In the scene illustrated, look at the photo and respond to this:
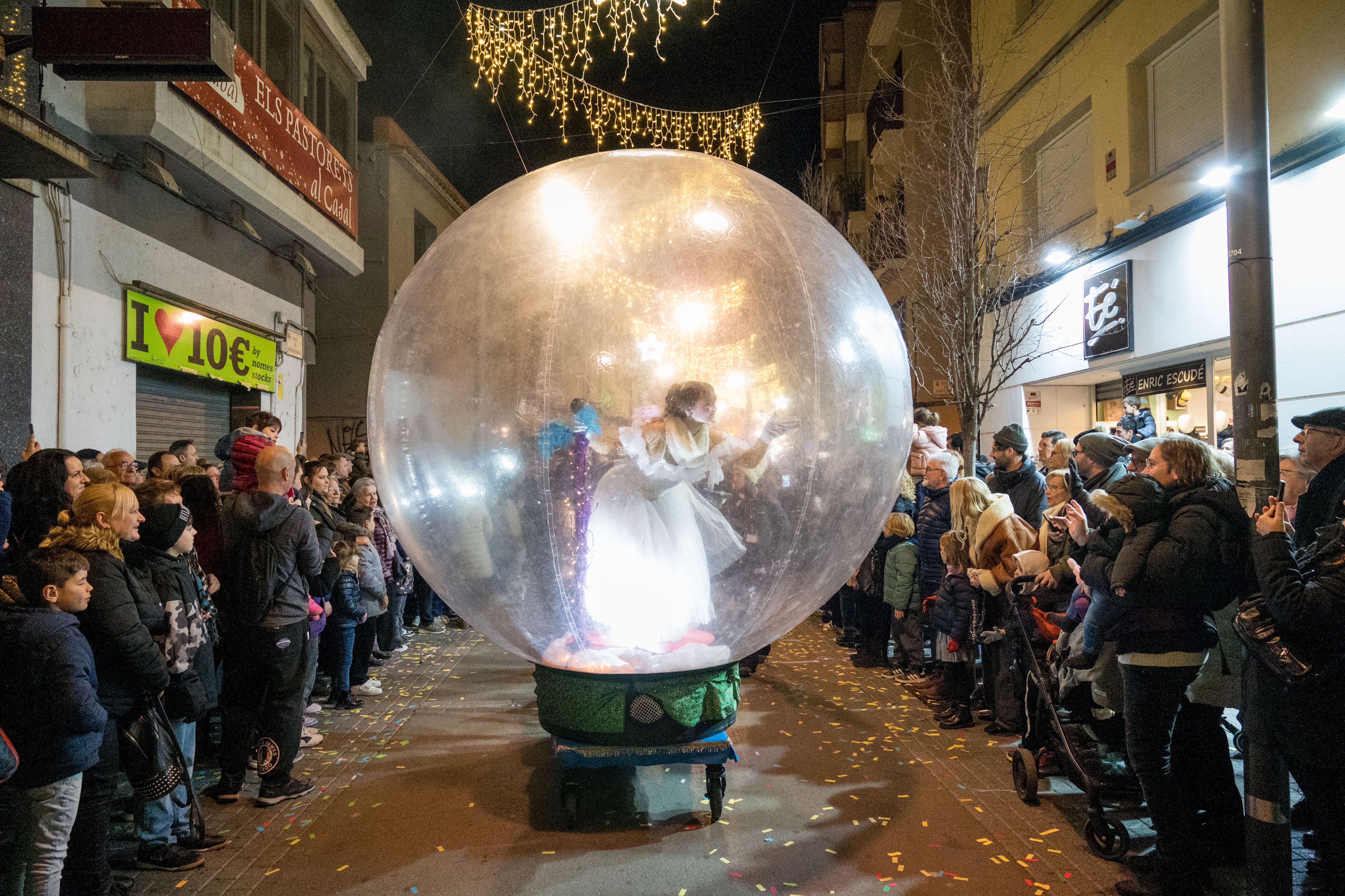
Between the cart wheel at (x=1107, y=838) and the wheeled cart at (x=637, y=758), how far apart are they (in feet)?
5.51

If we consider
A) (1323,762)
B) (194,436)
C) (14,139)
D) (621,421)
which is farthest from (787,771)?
(194,436)

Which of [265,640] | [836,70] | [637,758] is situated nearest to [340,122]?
[265,640]

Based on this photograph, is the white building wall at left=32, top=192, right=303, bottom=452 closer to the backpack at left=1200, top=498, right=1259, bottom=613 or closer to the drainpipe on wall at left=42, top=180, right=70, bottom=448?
the drainpipe on wall at left=42, top=180, right=70, bottom=448

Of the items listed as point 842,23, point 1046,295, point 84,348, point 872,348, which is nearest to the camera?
point 872,348

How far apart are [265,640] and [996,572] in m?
4.47

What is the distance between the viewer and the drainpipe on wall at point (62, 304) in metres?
7.56

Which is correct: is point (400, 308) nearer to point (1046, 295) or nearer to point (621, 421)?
point (621, 421)

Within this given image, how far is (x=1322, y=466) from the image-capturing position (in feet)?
13.1

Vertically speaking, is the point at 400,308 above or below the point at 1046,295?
below

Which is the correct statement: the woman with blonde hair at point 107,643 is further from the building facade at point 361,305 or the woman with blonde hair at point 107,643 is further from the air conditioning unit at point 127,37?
the building facade at point 361,305

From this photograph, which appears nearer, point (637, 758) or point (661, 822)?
point (637, 758)

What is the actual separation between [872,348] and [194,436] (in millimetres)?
10416

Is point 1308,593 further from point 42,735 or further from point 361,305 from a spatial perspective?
point 361,305

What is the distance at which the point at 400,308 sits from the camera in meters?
3.49
